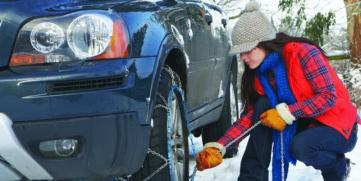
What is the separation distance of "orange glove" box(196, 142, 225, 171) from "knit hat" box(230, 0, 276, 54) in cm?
57

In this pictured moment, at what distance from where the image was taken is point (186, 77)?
3619 millimetres

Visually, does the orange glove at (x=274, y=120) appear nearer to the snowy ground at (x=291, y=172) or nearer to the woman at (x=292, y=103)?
the woman at (x=292, y=103)

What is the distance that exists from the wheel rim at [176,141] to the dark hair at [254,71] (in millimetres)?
440

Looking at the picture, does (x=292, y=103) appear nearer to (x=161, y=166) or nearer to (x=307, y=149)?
(x=307, y=149)

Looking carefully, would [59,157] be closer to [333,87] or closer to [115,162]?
[115,162]

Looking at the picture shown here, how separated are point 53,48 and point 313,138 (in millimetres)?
1573

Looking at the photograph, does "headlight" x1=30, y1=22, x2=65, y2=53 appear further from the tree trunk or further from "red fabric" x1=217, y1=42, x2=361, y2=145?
the tree trunk

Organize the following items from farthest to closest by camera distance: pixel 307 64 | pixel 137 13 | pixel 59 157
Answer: pixel 307 64 → pixel 137 13 → pixel 59 157

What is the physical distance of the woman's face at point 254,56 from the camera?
339cm

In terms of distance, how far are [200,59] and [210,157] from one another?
35.0 inches

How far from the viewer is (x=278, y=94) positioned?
3479 mm

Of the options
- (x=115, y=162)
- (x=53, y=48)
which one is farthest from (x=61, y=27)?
(x=115, y=162)

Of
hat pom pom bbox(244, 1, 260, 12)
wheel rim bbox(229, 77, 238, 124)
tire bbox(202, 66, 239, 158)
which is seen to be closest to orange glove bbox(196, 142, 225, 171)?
hat pom pom bbox(244, 1, 260, 12)

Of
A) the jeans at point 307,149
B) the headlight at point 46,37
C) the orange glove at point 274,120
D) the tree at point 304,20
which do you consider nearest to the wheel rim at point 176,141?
the jeans at point 307,149
